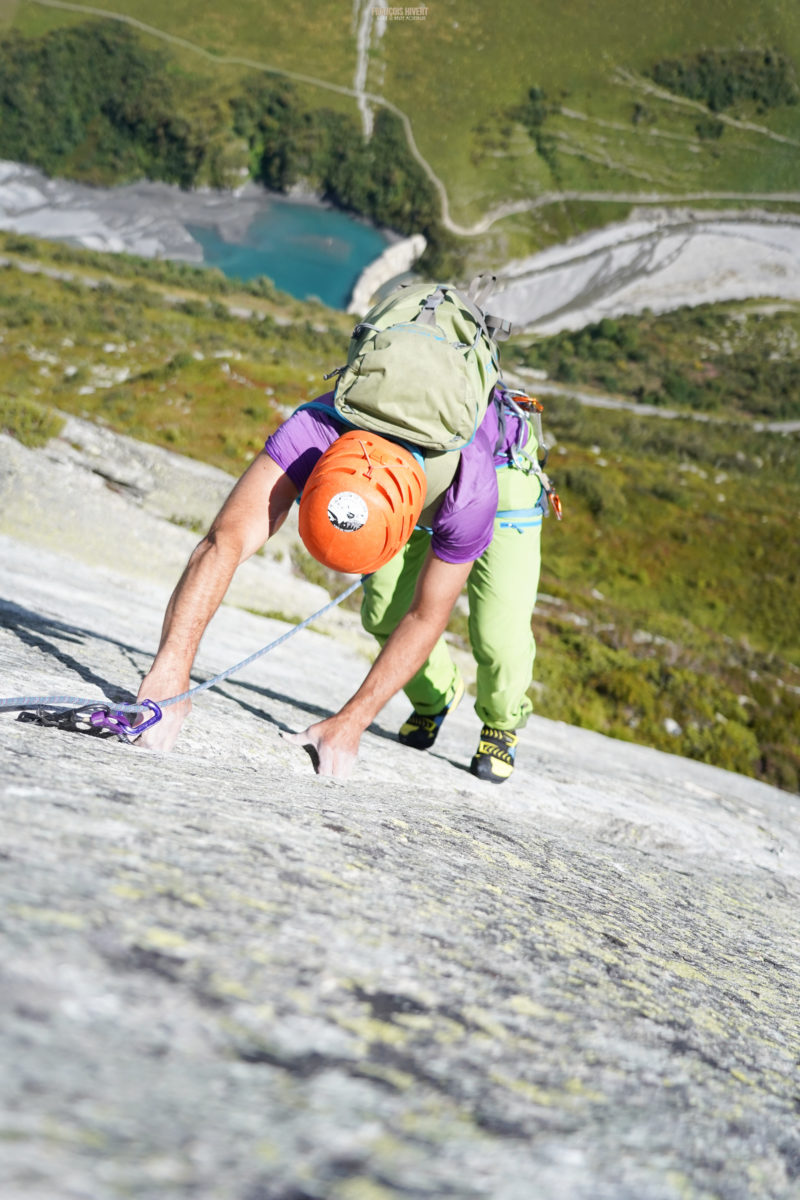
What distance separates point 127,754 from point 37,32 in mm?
158730

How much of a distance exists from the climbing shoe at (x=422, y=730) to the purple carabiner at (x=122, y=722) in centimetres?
289

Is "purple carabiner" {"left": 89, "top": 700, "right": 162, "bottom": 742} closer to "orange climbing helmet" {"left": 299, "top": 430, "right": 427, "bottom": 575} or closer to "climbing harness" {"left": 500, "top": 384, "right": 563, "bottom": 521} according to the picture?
"orange climbing helmet" {"left": 299, "top": 430, "right": 427, "bottom": 575}

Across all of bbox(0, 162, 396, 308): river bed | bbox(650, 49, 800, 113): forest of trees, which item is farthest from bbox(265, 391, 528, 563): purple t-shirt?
bbox(650, 49, 800, 113): forest of trees

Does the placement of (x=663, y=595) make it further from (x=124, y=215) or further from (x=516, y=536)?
(x=124, y=215)

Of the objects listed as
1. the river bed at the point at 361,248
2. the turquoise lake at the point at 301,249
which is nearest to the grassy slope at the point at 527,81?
the river bed at the point at 361,248

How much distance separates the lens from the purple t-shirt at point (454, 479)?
3.79 m

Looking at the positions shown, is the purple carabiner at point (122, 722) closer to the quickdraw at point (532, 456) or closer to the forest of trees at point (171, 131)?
the quickdraw at point (532, 456)

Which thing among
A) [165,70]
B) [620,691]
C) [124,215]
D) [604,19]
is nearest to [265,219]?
[124,215]

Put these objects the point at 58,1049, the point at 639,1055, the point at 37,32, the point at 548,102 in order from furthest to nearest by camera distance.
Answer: the point at 548,102, the point at 37,32, the point at 639,1055, the point at 58,1049

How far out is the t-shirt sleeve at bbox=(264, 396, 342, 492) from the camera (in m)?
3.78

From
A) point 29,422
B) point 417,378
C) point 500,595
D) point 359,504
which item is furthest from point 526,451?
point 29,422

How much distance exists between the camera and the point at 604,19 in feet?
463

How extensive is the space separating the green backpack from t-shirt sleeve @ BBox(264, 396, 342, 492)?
149 mm

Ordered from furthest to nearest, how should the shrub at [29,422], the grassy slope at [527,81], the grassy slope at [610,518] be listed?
1. the grassy slope at [527,81]
2. the grassy slope at [610,518]
3. the shrub at [29,422]
